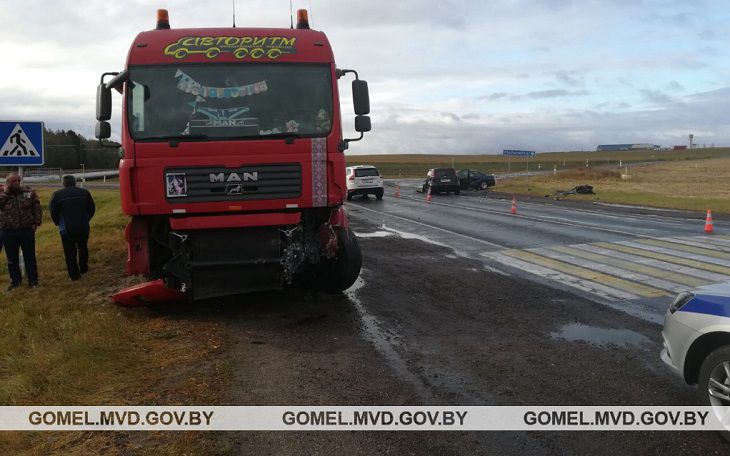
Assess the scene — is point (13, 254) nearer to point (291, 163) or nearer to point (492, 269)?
point (291, 163)

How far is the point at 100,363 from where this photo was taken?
5180mm

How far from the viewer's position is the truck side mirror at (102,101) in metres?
7.14

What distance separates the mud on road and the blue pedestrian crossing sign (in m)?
4.70

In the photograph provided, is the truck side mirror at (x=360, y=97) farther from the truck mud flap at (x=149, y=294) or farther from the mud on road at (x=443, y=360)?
the truck mud flap at (x=149, y=294)

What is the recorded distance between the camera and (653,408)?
14.0ft

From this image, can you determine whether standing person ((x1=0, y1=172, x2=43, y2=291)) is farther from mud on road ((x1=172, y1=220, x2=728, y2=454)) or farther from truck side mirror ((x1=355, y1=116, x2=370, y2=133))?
truck side mirror ((x1=355, y1=116, x2=370, y2=133))

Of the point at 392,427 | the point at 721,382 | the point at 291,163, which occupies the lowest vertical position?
the point at 392,427

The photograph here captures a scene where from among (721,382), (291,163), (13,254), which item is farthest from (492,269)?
(13,254)

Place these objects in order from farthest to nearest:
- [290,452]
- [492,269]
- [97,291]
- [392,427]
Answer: [492,269] < [97,291] < [392,427] < [290,452]

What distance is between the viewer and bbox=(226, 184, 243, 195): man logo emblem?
22.1 ft

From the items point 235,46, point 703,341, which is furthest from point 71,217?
point 703,341

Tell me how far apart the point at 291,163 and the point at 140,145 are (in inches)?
67.6

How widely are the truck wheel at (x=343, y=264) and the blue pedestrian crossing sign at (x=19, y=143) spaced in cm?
556

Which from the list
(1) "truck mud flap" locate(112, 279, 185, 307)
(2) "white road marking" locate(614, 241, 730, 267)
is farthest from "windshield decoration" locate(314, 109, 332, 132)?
(2) "white road marking" locate(614, 241, 730, 267)
